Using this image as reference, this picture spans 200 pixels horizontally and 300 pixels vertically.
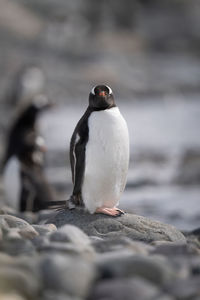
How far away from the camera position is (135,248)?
4.62 meters

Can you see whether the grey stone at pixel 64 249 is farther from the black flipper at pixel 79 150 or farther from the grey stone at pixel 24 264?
the black flipper at pixel 79 150

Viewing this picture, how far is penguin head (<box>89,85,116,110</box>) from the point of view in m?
5.82

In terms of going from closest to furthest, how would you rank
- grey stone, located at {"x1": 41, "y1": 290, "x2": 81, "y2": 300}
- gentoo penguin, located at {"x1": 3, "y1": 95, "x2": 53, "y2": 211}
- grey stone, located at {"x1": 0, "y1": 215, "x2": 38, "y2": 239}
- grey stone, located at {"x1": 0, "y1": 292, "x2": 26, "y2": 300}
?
grey stone, located at {"x1": 0, "y1": 292, "x2": 26, "y2": 300}
grey stone, located at {"x1": 41, "y1": 290, "x2": 81, "y2": 300}
grey stone, located at {"x1": 0, "y1": 215, "x2": 38, "y2": 239}
gentoo penguin, located at {"x1": 3, "y1": 95, "x2": 53, "y2": 211}

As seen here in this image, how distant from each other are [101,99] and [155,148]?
1160cm

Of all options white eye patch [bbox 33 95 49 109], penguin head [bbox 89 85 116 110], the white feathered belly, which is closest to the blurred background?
white eye patch [bbox 33 95 49 109]

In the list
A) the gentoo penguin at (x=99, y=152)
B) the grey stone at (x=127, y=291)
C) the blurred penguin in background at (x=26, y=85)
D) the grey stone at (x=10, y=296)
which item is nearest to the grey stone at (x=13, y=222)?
the gentoo penguin at (x=99, y=152)

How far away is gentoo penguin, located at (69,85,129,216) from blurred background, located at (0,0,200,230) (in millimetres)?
3432

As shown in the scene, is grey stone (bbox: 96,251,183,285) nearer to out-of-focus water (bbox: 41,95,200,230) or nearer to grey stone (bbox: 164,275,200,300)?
grey stone (bbox: 164,275,200,300)

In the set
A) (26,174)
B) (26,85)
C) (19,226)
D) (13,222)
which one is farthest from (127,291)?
(26,85)

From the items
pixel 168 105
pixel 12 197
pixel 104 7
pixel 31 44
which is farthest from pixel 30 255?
pixel 104 7

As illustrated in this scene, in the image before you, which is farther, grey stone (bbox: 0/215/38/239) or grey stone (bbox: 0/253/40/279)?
grey stone (bbox: 0/215/38/239)

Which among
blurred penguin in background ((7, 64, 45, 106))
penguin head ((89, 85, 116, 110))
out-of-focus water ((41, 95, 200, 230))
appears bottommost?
out-of-focus water ((41, 95, 200, 230))

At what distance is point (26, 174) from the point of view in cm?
964

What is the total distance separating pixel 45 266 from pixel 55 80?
23.8 metres
